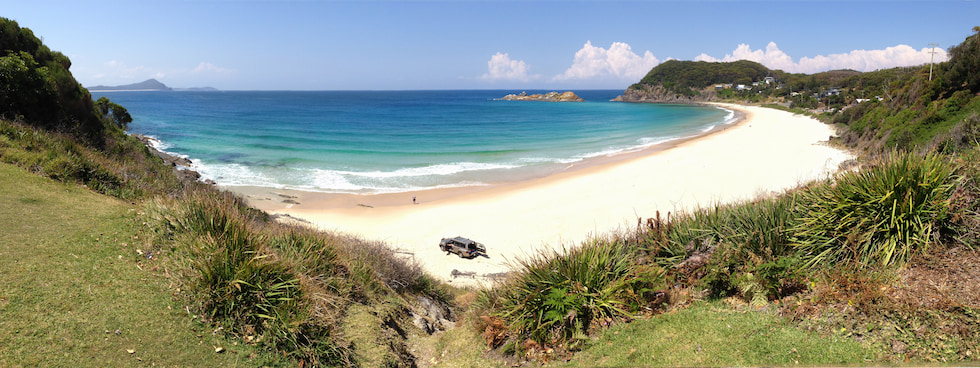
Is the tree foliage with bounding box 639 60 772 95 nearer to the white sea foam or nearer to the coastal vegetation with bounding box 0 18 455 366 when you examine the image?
the white sea foam

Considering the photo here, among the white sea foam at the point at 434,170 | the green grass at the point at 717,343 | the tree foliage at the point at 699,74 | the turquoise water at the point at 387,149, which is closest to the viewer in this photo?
the green grass at the point at 717,343

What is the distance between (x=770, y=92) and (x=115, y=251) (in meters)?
150

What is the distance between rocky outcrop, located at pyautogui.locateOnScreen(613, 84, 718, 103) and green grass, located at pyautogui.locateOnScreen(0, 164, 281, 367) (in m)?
156

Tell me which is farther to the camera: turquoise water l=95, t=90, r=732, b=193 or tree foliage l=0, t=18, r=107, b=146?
turquoise water l=95, t=90, r=732, b=193

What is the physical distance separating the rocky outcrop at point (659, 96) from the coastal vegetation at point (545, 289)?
15114 centimetres

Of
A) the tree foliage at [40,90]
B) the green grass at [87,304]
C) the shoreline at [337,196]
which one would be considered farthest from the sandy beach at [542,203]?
the green grass at [87,304]

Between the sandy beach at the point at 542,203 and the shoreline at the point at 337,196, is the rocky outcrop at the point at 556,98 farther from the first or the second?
the shoreline at the point at 337,196

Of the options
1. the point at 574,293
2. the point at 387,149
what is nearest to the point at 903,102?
the point at 574,293

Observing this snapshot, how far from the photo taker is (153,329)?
4.55 metres

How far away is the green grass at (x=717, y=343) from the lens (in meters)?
4.64

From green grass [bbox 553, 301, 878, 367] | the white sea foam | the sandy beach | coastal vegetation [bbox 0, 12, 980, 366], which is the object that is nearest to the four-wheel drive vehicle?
the sandy beach

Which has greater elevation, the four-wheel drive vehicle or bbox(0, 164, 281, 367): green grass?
bbox(0, 164, 281, 367): green grass

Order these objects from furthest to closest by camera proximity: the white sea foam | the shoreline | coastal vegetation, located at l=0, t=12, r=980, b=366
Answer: the white sea foam → the shoreline → coastal vegetation, located at l=0, t=12, r=980, b=366

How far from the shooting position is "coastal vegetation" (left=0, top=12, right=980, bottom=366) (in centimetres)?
453
